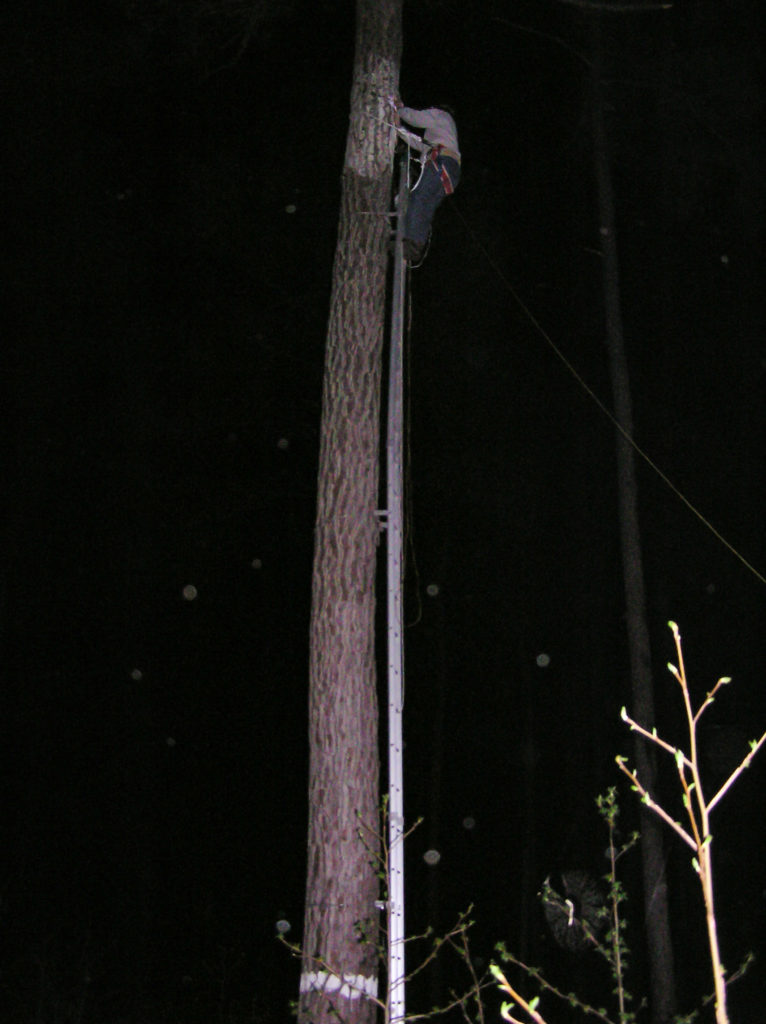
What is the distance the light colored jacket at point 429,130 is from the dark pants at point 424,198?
0.09 metres

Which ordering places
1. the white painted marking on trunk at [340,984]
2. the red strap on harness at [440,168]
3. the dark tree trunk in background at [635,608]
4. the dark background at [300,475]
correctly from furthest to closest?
the dark background at [300,475]
the dark tree trunk in background at [635,608]
the red strap on harness at [440,168]
the white painted marking on trunk at [340,984]

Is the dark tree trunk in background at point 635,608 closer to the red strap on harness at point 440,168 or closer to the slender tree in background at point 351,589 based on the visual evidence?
the red strap on harness at point 440,168

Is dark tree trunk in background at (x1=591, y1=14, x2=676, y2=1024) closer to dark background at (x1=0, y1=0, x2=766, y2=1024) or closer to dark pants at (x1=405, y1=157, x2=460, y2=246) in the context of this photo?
dark background at (x1=0, y1=0, x2=766, y2=1024)

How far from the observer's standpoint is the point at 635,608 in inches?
327

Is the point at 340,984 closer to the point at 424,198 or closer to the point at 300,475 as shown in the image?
the point at 424,198

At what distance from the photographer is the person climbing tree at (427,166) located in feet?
15.8

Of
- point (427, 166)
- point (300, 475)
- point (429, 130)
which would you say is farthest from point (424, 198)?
point (300, 475)

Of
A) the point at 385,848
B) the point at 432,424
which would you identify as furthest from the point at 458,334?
the point at 385,848

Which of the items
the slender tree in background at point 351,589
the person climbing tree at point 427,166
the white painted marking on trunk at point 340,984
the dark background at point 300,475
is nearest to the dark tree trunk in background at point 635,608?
the dark background at point 300,475

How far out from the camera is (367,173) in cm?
479

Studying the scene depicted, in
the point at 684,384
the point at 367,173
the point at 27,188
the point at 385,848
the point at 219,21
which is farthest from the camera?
the point at 684,384

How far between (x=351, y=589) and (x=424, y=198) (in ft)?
6.23

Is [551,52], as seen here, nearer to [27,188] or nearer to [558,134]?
[558,134]

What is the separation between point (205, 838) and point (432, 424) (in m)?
4.70
